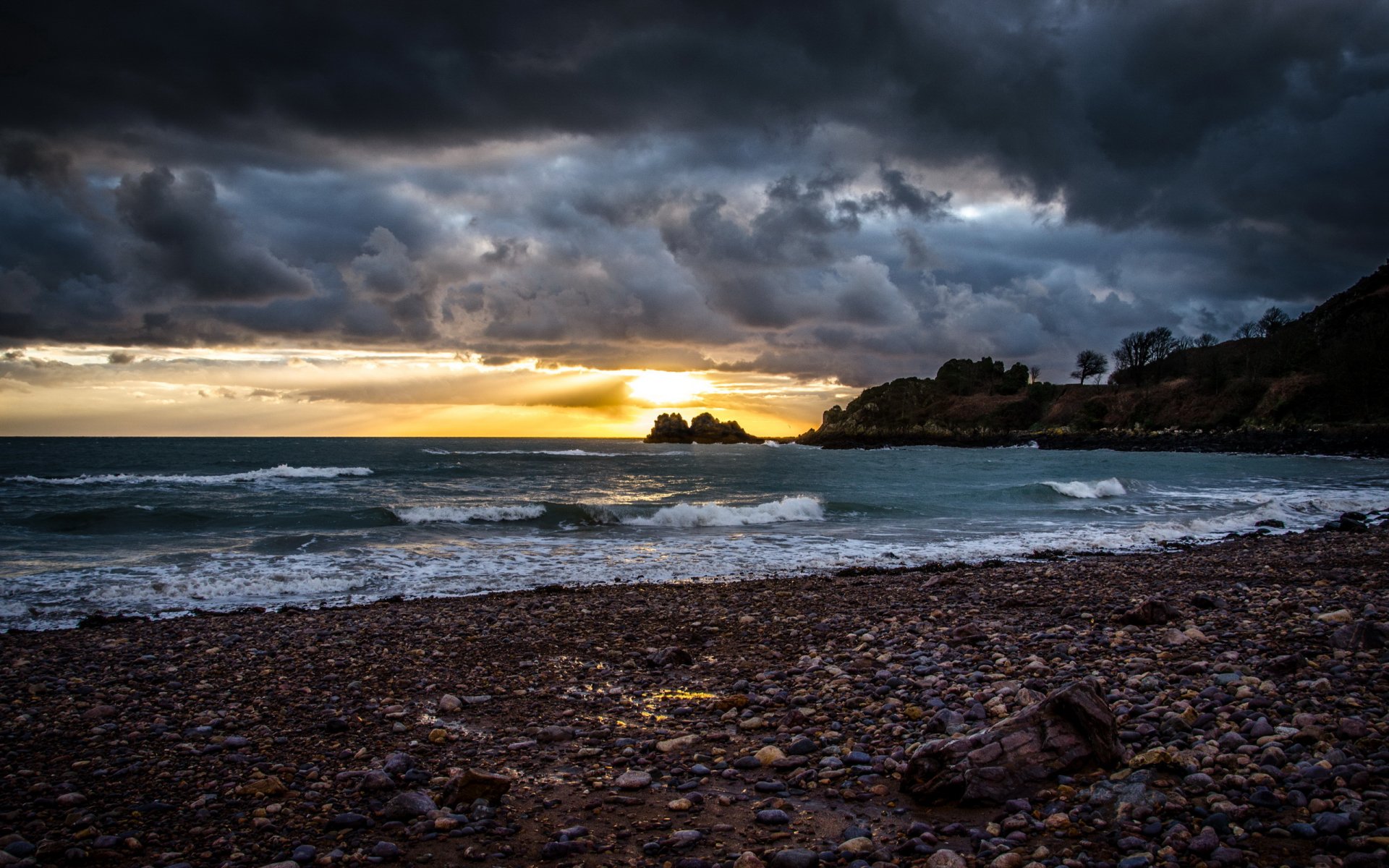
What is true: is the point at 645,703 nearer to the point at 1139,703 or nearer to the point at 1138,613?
the point at 1139,703

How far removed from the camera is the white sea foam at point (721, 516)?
26.1 metres

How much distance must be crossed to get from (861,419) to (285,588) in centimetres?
17698

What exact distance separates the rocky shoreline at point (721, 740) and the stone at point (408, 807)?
18 mm

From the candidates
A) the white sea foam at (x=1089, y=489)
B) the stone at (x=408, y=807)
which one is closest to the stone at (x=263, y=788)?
the stone at (x=408, y=807)

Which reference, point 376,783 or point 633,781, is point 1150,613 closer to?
point 633,781

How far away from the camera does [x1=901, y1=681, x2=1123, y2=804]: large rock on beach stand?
14.0ft

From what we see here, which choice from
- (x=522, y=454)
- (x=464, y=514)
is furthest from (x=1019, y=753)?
(x=522, y=454)

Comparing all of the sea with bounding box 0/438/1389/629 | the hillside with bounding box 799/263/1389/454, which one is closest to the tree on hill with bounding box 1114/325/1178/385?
the hillside with bounding box 799/263/1389/454

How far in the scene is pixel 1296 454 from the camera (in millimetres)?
72438

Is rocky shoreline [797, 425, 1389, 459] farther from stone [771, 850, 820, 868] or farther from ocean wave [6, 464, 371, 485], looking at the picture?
ocean wave [6, 464, 371, 485]

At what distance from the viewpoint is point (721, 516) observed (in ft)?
88.1

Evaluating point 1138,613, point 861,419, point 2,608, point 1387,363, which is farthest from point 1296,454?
point 861,419

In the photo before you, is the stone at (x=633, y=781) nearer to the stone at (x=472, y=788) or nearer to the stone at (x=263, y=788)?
the stone at (x=472, y=788)

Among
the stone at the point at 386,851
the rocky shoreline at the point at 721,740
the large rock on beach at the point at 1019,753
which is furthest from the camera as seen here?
the large rock on beach at the point at 1019,753
